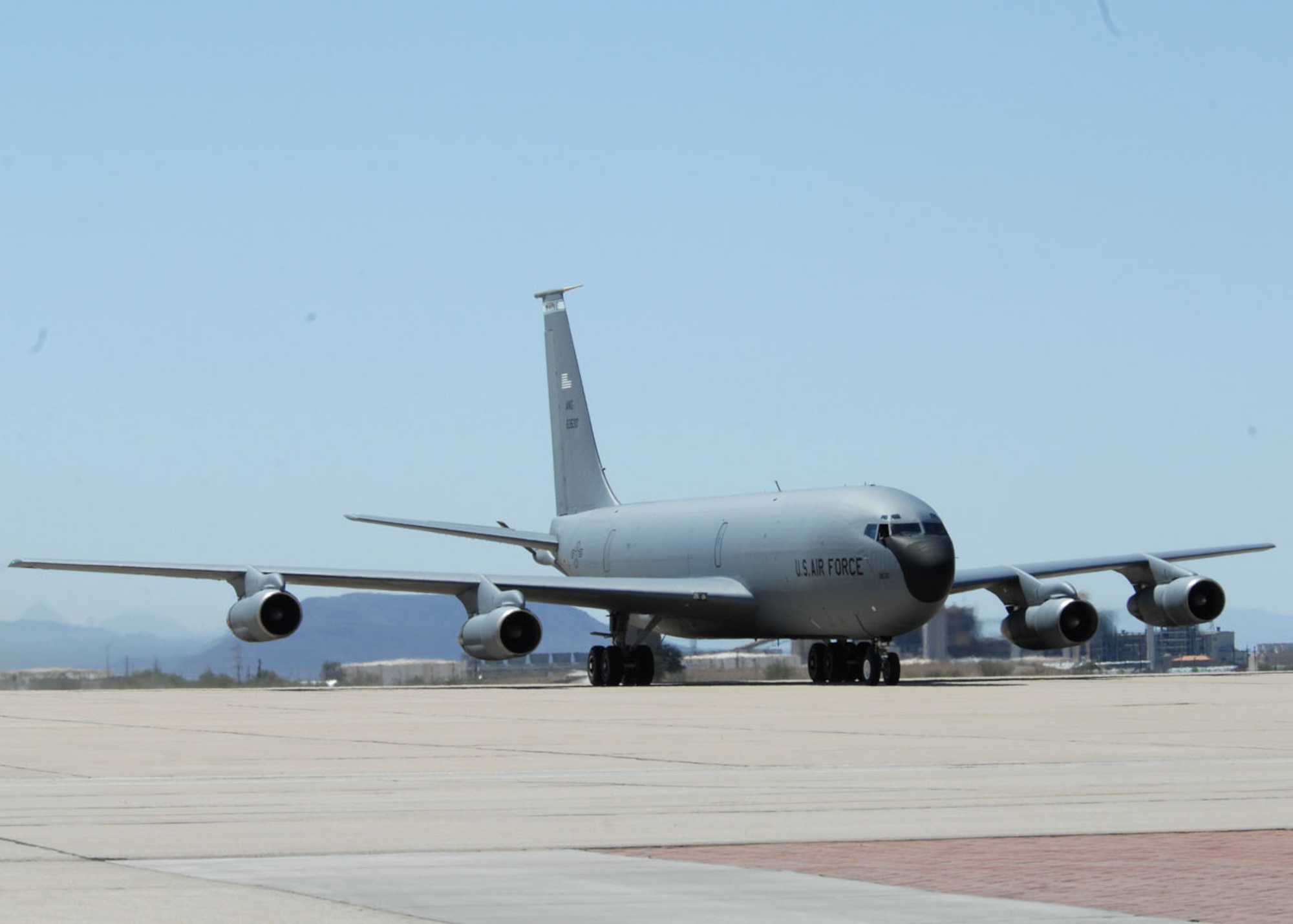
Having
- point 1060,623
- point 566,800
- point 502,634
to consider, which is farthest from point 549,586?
point 566,800

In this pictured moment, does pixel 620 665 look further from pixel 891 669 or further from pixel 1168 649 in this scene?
pixel 1168 649

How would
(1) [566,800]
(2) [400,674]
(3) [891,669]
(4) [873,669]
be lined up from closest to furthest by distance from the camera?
(1) [566,800]
(3) [891,669]
(4) [873,669]
(2) [400,674]

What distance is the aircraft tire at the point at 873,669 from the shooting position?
39.7 meters

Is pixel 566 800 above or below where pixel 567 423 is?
below

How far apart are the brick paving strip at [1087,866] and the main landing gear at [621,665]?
3262 cm

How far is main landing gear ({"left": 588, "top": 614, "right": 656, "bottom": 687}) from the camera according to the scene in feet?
144

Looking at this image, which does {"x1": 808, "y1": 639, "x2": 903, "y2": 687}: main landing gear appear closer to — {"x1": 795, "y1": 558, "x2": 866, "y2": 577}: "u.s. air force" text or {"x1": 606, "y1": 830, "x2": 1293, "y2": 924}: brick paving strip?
{"x1": 795, "y1": 558, "x2": 866, "y2": 577}: "u.s. air force" text

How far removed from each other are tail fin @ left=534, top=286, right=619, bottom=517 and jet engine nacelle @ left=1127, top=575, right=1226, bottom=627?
15501 millimetres

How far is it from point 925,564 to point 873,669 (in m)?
2.85

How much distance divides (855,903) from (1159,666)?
58443 mm

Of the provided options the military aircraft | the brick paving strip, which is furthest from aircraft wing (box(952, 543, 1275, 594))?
the brick paving strip

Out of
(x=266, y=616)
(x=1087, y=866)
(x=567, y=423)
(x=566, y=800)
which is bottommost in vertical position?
(x=1087, y=866)

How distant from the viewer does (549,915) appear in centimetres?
848

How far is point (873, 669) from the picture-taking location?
3978cm
